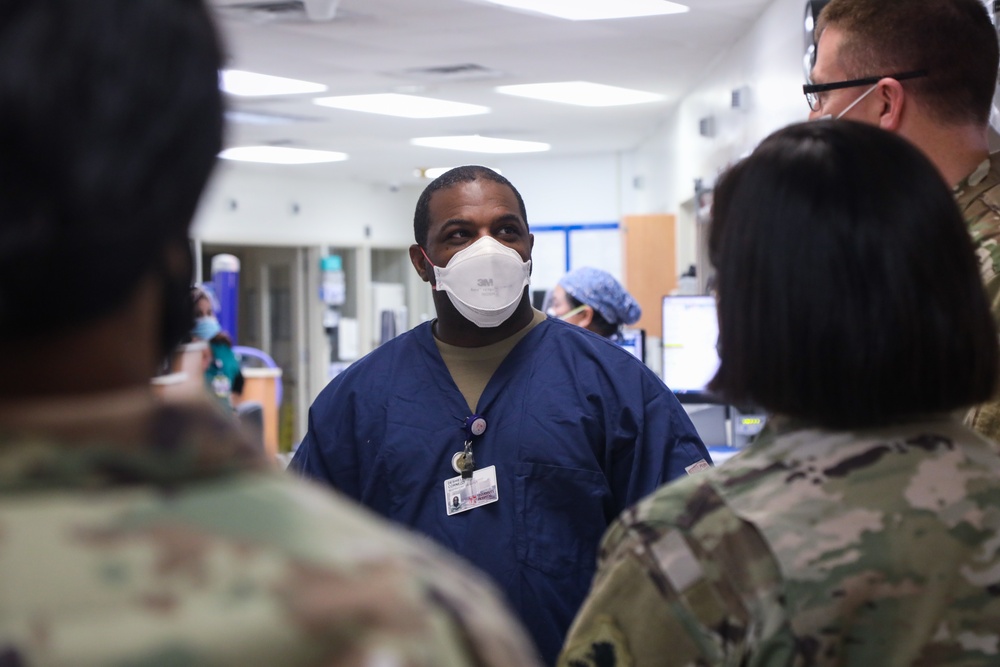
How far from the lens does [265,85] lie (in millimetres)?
6816

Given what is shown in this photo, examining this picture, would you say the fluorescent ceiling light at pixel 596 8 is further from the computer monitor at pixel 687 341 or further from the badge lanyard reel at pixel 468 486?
the badge lanyard reel at pixel 468 486

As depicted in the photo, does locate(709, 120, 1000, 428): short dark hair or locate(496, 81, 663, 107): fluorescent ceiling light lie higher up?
locate(496, 81, 663, 107): fluorescent ceiling light

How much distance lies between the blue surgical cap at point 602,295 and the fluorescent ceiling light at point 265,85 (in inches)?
117

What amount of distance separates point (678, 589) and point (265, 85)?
6488mm

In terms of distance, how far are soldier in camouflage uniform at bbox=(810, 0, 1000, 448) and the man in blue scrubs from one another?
572 millimetres

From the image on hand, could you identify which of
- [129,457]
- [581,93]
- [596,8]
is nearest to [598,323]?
[596,8]

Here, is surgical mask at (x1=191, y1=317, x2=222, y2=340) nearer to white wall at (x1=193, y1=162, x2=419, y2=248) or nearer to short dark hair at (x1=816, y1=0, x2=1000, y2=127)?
short dark hair at (x1=816, y1=0, x2=1000, y2=127)

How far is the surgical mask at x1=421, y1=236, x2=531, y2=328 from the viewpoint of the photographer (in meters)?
1.84

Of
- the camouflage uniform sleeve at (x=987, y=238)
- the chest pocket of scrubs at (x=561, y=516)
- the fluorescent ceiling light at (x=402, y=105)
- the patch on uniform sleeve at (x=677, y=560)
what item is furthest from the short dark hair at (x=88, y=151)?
the fluorescent ceiling light at (x=402, y=105)

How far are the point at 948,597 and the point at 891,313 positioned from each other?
228 millimetres

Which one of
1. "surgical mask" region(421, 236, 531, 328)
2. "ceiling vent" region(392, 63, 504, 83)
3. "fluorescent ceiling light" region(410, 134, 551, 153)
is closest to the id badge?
"surgical mask" region(421, 236, 531, 328)

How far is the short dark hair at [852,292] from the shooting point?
84 cm

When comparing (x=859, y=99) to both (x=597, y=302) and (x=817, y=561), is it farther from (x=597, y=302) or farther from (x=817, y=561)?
(x=597, y=302)

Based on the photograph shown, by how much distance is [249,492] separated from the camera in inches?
18.5
